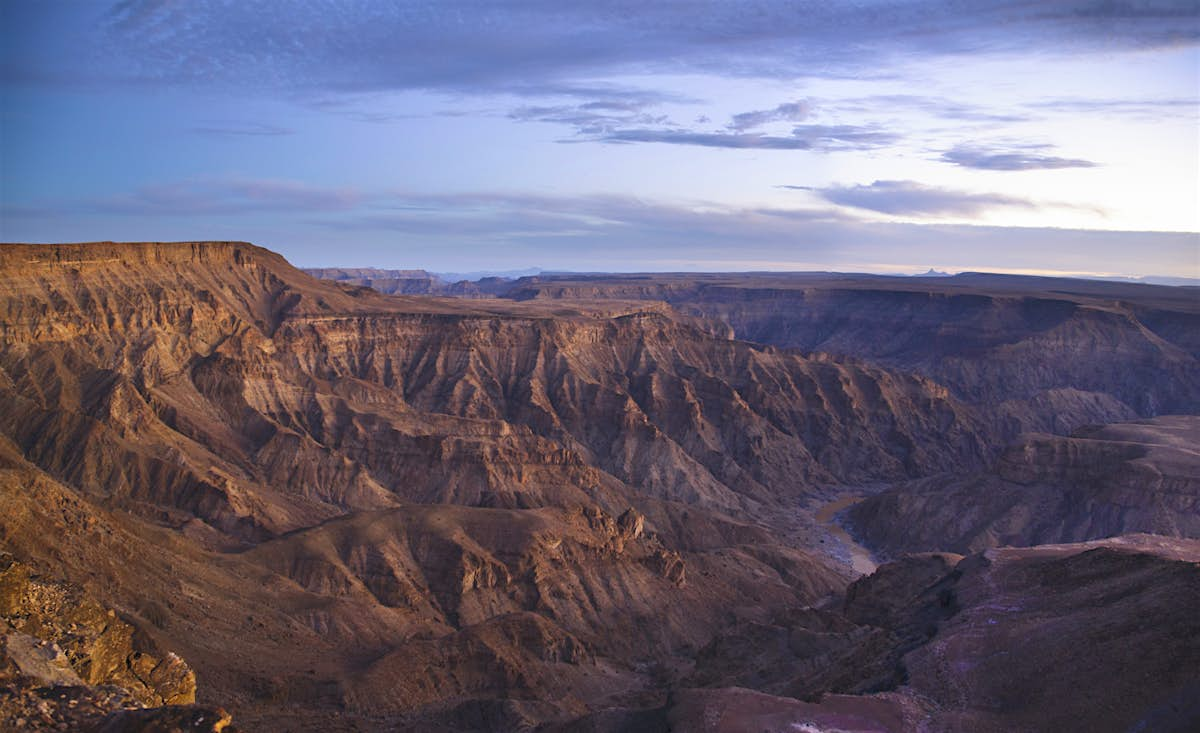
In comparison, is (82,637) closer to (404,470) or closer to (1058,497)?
(404,470)

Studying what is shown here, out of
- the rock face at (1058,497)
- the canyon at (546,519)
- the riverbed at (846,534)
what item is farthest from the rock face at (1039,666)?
the riverbed at (846,534)

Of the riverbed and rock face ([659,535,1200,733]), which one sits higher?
rock face ([659,535,1200,733])

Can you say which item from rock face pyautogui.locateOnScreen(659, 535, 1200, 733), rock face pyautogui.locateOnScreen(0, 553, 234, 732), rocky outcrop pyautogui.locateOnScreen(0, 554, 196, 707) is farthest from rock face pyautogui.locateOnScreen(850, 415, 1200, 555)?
rock face pyautogui.locateOnScreen(0, 553, 234, 732)

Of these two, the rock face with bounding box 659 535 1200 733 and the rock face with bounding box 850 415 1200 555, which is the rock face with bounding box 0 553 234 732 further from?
the rock face with bounding box 850 415 1200 555

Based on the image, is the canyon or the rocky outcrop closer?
the rocky outcrop

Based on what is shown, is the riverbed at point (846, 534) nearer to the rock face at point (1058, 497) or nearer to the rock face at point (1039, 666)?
the rock face at point (1058, 497)

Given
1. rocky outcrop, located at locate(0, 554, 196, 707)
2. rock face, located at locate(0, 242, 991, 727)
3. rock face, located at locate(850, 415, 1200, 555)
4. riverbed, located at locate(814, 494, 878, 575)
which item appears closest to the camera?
rocky outcrop, located at locate(0, 554, 196, 707)

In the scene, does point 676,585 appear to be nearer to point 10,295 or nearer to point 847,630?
point 847,630
